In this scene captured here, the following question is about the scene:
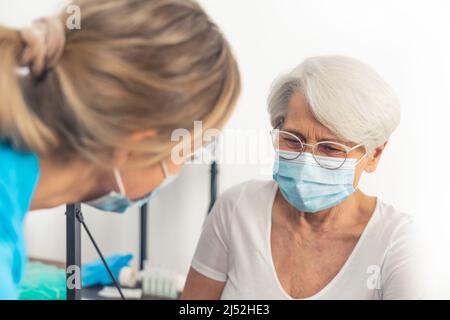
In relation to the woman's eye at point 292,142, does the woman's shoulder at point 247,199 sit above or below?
below

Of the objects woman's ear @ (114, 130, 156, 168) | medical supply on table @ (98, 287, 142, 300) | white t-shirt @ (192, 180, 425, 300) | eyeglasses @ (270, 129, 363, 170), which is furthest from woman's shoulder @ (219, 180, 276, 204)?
woman's ear @ (114, 130, 156, 168)

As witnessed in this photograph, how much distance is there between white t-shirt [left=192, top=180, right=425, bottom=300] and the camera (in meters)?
0.91

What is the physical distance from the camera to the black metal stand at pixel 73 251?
92cm

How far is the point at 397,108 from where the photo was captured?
3.10ft

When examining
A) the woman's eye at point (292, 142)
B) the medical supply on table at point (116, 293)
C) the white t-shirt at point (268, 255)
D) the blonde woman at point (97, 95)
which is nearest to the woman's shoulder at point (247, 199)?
the white t-shirt at point (268, 255)

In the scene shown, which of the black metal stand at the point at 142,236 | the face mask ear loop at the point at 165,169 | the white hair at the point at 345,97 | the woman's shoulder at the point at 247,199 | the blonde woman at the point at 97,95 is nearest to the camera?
the blonde woman at the point at 97,95

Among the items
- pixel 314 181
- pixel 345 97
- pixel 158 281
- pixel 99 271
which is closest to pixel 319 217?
pixel 314 181

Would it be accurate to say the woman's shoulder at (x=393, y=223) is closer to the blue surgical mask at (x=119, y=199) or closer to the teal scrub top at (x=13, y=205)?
the blue surgical mask at (x=119, y=199)

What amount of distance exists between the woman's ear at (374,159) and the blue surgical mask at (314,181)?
0.03 m

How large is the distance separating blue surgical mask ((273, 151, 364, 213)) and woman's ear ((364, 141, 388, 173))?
0.03 m

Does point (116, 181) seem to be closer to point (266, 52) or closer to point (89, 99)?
point (89, 99)

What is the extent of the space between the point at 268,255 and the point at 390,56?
43 cm

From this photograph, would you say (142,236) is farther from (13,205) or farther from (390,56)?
(390,56)

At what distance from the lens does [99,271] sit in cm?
111
